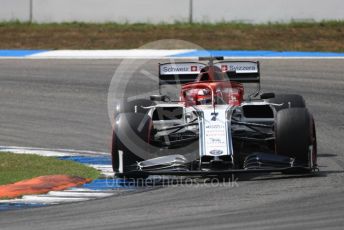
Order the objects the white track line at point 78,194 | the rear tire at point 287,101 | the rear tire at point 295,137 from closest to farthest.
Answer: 1. the white track line at point 78,194
2. the rear tire at point 295,137
3. the rear tire at point 287,101

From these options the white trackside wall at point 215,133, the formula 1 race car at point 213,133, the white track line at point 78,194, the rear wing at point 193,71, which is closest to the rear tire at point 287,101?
the formula 1 race car at point 213,133

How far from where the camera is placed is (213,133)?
11883mm

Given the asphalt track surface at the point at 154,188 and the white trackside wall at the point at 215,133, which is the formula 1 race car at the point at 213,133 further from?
the asphalt track surface at the point at 154,188

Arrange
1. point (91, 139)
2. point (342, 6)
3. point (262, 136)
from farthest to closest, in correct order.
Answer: point (342, 6) < point (91, 139) < point (262, 136)

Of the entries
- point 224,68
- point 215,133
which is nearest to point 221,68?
point 224,68

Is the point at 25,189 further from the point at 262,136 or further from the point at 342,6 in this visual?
the point at 342,6

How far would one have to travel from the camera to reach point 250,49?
24.5m

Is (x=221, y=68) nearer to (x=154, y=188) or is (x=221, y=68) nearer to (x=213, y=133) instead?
(x=213, y=133)

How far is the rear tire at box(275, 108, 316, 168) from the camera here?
1195 centimetres

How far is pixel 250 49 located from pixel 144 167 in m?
12.9

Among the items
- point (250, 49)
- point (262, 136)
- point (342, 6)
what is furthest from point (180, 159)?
point (342, 6)

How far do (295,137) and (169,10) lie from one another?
15.3m

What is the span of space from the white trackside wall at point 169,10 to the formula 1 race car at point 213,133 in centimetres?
1270

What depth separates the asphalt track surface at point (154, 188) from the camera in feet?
30.9
